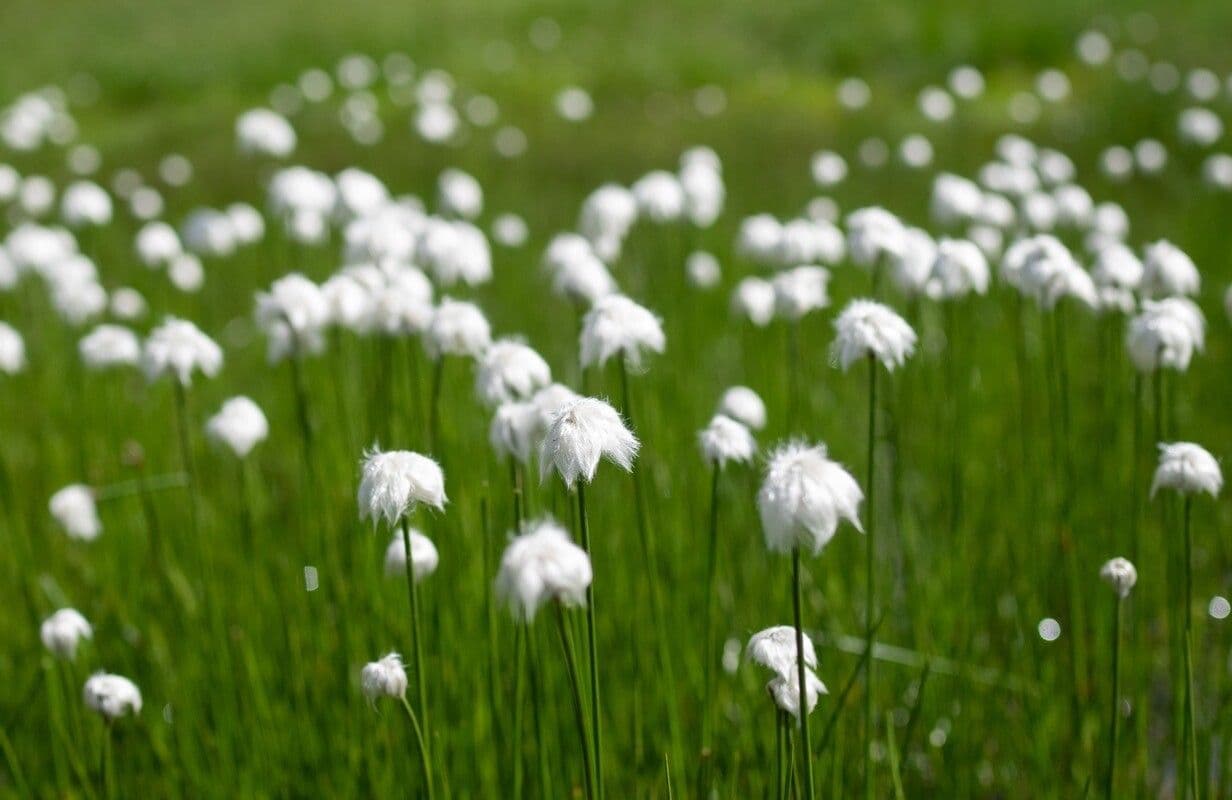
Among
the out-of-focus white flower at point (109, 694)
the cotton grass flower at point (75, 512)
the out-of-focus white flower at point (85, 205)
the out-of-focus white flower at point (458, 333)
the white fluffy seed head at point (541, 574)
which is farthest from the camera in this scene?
the out-of-focus white flower at point (85, 205)

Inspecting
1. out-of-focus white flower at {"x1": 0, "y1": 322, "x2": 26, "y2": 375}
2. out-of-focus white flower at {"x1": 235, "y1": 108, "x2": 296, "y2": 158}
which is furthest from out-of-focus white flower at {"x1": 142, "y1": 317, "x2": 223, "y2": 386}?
out-of-focus white flower at {"x1": 235, "y1": 108, "x2": 296, "y2": 158}

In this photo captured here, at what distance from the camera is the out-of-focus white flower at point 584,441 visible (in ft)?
5.51

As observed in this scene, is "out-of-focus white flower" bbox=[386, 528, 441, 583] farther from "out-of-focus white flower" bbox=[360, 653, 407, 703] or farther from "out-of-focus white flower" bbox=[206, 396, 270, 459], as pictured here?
"out-of-focus white flower" bbox=[206, 396, 270, 459]

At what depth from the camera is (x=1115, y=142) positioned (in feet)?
30.8

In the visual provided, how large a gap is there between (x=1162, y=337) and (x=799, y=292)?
106 cm

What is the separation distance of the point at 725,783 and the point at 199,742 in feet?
4.48

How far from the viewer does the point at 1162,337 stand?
2525mm

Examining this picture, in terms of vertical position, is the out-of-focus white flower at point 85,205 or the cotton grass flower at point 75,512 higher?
the out-of-focus white flower at point 85,205

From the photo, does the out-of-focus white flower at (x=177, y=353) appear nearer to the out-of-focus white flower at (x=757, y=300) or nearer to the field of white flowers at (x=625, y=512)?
the field of white flowers at (x=625, y=512)

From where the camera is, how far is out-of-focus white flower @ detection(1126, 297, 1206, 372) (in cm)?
253

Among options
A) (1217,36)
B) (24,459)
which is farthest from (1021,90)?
(24,459)

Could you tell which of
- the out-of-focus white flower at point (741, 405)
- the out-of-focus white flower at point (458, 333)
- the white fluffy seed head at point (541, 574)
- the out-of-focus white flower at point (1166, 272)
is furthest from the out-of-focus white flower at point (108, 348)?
the out-of-focus white flower at point (1166, 272)

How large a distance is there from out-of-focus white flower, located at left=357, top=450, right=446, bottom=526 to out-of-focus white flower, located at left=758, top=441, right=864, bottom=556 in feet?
1.73

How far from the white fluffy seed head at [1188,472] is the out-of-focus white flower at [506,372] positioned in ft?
4.06
